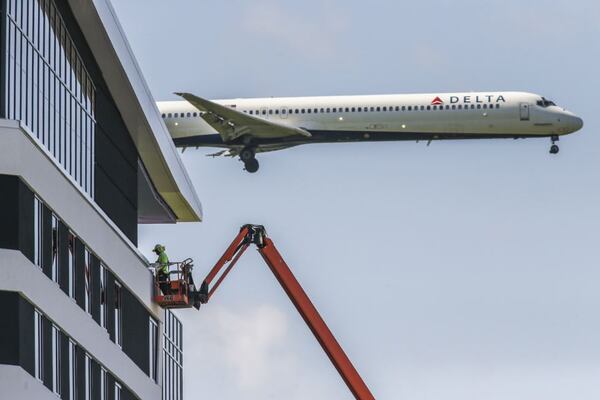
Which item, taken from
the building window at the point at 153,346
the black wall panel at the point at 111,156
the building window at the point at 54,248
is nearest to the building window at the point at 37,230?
the building window at the point at 54,248

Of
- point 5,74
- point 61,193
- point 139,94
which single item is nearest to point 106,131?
point 139,94

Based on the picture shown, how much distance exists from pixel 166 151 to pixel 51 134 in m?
13.5

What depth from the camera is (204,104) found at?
3617 inches

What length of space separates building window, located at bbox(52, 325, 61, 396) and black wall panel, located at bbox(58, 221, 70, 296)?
4.23 ft

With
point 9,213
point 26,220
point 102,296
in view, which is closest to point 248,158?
point 102,296

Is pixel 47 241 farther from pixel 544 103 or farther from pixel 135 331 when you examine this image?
pixel 544 103

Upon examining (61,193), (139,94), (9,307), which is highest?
(139,94)

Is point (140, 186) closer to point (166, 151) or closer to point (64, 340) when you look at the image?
point (166, 151)

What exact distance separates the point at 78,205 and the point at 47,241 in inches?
128

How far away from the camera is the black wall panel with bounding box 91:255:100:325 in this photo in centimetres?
4316

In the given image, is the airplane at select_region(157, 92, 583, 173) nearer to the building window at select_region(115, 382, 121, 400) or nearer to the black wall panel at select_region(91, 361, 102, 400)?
the building window at select_region(115, 382, 121, 400)

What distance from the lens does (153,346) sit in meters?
50.9

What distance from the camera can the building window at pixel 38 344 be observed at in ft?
118

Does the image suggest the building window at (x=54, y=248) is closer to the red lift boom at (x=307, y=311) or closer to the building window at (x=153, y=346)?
the building window at (x=153, y=346)
